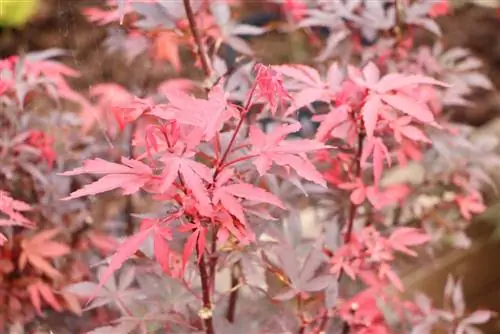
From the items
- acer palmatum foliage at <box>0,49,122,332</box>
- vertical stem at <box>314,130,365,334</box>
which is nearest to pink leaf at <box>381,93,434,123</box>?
vertical stem at <box>314,130,365,334</box>

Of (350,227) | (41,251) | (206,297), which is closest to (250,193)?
(206,297)

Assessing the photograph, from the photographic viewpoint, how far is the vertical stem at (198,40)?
1.15 m

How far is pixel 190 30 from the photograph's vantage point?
4.03 ft

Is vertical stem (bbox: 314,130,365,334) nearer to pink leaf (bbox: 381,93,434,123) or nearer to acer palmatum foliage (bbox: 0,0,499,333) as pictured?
acer palmatum foliage (bbox: 0,0,499,333)

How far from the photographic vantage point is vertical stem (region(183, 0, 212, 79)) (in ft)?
3.77

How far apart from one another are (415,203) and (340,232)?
1.10 feet

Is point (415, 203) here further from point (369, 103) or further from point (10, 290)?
point (10, 290)

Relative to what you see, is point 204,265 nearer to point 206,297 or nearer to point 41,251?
point 206,297

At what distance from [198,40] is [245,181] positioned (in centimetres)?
34

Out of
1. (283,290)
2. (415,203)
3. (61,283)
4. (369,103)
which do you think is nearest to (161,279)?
(283,290)

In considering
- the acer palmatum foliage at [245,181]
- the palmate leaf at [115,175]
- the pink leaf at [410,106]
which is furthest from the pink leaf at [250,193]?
the pink leaf at [410,106]

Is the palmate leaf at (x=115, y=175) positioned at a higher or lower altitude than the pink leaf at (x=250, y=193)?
higher

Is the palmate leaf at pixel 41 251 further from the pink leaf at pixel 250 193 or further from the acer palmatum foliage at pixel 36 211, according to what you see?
the pink leaf at pixel 250 193

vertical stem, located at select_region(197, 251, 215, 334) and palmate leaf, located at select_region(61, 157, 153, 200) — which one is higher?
palmate leaf, located at select_region(61, 157, 153, 200)
